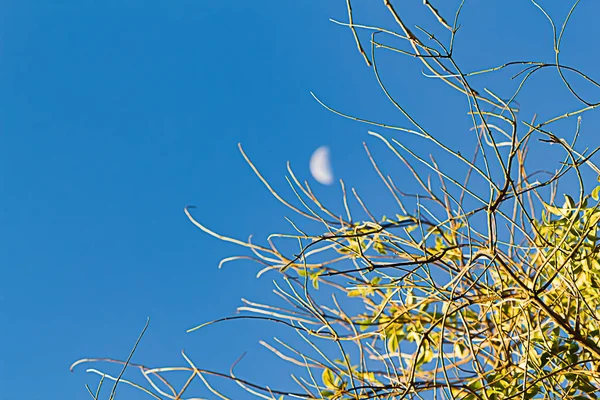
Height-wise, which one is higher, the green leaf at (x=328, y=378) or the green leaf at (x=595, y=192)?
the green leaf at (x=595, y=192)

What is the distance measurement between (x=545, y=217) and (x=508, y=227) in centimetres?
9

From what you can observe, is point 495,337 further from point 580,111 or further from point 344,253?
point 580,111

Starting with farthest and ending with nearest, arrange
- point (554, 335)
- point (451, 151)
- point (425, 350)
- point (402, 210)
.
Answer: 1. point (402, 210)
2. point (425, 350)
3. point (554, 335)
4. point (451, 151)

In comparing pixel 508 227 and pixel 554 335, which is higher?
pixel 508 227

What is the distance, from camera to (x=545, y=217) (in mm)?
1265

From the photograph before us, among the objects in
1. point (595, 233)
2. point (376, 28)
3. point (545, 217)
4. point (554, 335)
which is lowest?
point (554, 335)

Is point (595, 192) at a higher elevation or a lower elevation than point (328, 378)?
higher

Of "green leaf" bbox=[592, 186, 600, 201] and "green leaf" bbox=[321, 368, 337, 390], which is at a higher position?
"green leaf" bbox=[592, 186, 600, 201]

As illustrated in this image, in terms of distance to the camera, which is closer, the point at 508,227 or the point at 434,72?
the point at 434,72

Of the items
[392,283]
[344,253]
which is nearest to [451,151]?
[392,283]

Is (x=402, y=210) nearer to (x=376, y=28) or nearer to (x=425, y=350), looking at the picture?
(x=425, y=350)

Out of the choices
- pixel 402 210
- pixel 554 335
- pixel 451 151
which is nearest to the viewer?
pixel 451 151

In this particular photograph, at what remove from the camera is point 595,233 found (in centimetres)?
113

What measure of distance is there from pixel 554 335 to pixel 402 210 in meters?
0.41
